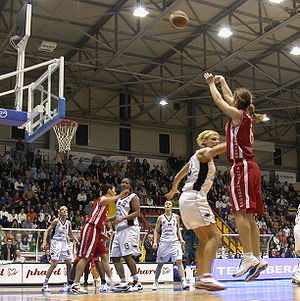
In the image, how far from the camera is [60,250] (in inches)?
485

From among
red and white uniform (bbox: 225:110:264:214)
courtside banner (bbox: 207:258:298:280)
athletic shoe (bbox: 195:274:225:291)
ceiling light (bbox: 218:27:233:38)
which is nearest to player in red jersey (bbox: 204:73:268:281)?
red and white uniform (bbox: 225:110:264:214)

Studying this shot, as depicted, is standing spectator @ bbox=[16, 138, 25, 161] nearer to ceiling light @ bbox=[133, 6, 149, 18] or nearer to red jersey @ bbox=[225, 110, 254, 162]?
ceiling light @ bbox=[133, 6, 149, 18]

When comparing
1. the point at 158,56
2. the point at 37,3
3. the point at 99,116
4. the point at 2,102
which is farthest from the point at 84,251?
the point at 99,116

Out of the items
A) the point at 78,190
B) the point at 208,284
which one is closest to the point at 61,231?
the point at 208,284

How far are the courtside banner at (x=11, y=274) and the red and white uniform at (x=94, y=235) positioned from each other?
6.04 meters

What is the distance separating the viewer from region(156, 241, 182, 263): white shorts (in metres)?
12.1

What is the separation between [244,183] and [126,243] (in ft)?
13.8

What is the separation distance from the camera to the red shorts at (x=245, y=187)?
5.73 m

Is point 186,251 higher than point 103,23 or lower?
lower

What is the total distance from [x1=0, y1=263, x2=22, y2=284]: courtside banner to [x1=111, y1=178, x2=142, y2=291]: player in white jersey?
6385 millimetres

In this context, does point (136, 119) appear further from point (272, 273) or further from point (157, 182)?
point (272, 273)

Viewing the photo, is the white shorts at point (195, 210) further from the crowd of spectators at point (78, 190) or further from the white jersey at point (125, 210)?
the crowd of spectators at point (78, 190)

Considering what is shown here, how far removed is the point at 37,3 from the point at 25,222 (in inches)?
295

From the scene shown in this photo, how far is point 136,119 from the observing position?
30422 mm
